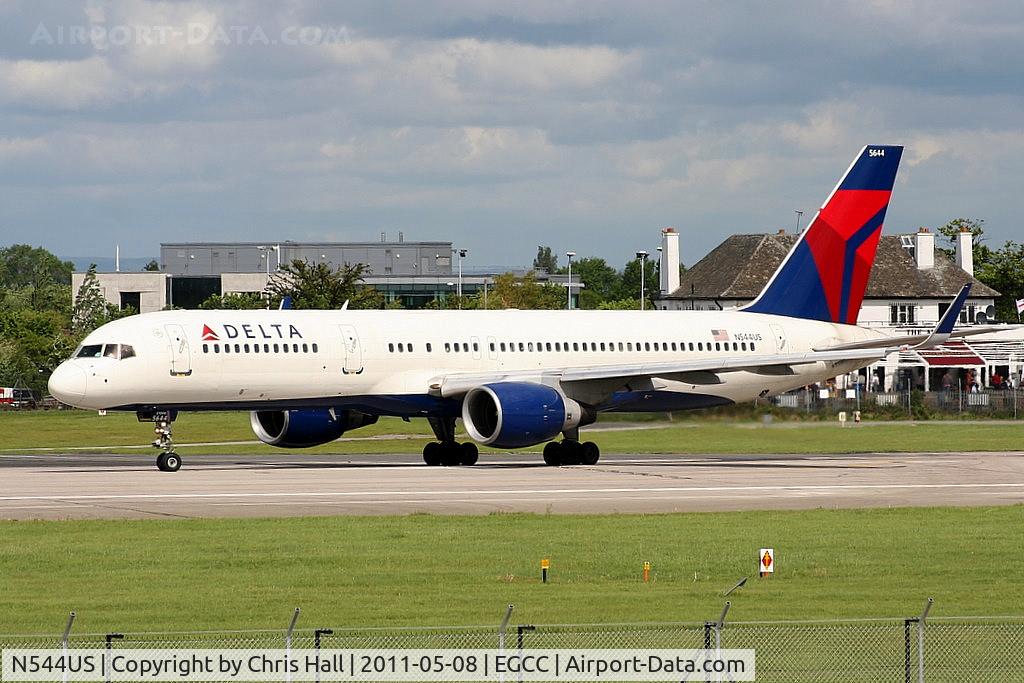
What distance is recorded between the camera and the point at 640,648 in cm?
1755

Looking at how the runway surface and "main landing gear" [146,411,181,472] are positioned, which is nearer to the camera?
the runway surface

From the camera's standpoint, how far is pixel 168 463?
150 feet

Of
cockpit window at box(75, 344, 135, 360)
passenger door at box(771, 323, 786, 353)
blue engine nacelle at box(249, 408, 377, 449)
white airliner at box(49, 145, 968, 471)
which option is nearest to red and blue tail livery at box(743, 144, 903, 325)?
white airliner at box(49, 145, 968, 471)

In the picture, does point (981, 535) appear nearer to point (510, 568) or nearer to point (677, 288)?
point (510, 568)

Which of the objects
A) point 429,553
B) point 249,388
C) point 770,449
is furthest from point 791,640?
point 770,449

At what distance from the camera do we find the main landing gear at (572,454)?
5050 centimetres

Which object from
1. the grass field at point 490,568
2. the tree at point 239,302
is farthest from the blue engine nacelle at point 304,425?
the tree at point 239,302

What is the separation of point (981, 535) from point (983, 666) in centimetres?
1330

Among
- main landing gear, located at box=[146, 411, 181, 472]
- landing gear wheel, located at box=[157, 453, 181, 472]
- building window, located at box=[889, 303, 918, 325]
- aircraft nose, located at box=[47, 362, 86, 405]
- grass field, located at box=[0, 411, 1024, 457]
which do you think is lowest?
grass field, located at box=[0, 411, 1024, 457]

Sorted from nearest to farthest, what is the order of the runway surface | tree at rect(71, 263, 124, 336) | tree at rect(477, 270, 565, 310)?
the runway surface, tree at rect(71, 263, 124, 336), tree at rect(477, 270, 565, 310)

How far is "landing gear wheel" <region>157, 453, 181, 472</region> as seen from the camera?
150ft

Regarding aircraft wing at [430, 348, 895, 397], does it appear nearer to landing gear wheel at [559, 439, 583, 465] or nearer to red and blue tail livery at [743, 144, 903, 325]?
landing gear wheel at [559, 439, 583, 465]

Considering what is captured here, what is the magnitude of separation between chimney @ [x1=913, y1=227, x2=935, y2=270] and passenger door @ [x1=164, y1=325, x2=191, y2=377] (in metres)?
94.1

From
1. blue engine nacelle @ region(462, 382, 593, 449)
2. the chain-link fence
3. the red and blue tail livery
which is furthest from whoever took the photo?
the red and blue tail livery
